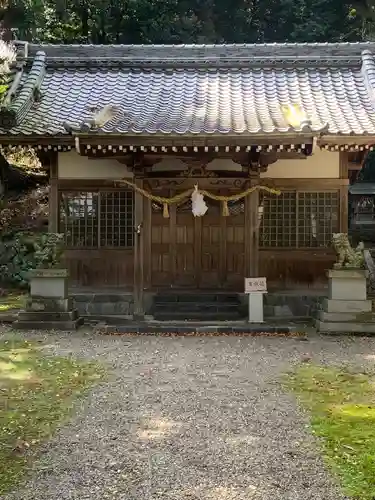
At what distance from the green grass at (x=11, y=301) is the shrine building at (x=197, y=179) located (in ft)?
5.74

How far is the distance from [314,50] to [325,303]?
702 centimetres

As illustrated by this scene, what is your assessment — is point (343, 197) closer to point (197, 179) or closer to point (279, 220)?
point (279, 220)

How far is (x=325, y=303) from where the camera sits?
10.4 meters

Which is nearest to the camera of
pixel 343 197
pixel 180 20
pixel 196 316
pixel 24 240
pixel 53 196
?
pixel 196 316

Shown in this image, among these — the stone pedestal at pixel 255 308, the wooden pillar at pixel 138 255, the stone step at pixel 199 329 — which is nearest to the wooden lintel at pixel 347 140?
the stone pedestal at pixel 255 308

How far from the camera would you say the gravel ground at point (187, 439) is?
3.79m

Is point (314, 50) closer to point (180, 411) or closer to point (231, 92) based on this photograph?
point (231, 92)

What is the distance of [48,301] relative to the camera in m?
10.6

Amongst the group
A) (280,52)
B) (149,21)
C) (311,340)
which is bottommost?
(311,340)

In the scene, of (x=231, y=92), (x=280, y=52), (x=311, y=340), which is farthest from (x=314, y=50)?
(x=311, y=340)

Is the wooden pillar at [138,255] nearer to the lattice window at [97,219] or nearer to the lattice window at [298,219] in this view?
the lattice window at [97,219]

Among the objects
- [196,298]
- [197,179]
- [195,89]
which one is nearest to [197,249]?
[196,298]

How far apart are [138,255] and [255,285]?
2495 millimetres

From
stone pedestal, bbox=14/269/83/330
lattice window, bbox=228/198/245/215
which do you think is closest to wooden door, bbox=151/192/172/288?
lattice window, bbox=228/198/245/215
